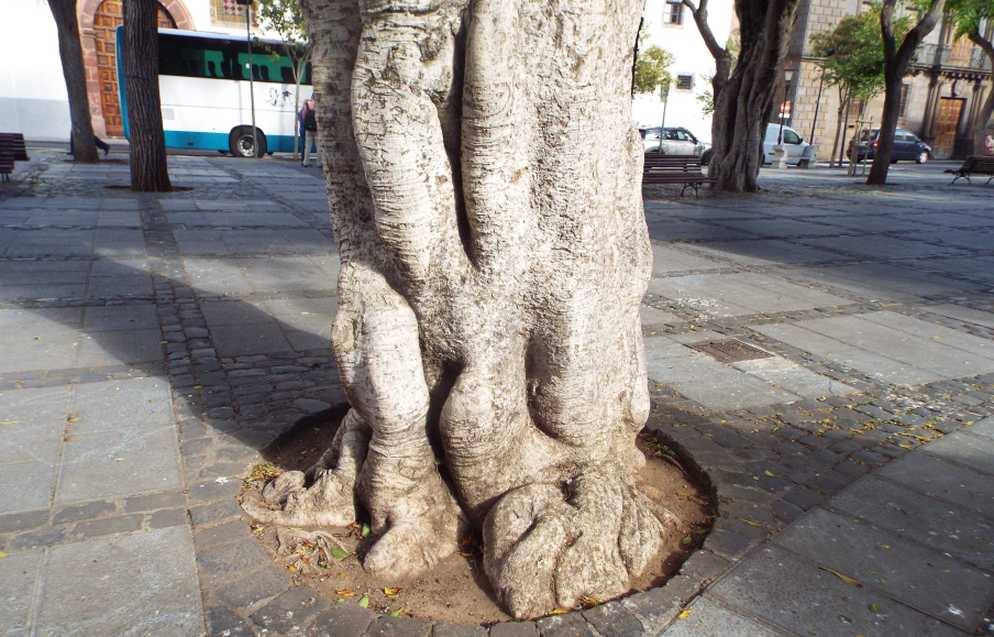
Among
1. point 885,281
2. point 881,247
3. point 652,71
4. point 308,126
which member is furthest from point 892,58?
point 652,71

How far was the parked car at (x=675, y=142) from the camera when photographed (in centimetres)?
2805

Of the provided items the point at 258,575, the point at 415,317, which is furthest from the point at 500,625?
the point at 415,317

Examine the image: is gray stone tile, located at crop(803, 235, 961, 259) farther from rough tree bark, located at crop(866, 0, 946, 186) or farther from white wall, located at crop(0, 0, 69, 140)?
white wall, located at crop(0, 0, 69, 140)

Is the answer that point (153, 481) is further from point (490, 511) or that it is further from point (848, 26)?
point (848, 26)

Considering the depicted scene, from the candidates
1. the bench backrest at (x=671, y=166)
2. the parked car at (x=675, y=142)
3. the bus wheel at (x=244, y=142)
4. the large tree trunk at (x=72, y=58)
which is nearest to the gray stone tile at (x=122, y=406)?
the bench backrest at (x=671, y=166)

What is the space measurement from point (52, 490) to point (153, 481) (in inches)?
16.0

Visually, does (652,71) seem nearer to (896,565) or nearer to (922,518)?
(922,518)

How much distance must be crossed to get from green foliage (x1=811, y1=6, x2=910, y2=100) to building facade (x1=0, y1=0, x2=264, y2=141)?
943 inches

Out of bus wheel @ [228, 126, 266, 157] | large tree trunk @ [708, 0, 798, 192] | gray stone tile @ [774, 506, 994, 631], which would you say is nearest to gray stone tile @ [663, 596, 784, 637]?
gray stone tile @ [774, 506, 994, 631]

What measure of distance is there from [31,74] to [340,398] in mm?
28465

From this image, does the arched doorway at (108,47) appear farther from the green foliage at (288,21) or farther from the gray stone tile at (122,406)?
the gray stone tile at (122,406)

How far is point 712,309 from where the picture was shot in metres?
6.73

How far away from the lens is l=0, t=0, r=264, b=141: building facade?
25625 millimetres

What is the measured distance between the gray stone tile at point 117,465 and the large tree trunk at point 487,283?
53cm
